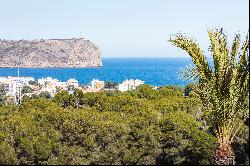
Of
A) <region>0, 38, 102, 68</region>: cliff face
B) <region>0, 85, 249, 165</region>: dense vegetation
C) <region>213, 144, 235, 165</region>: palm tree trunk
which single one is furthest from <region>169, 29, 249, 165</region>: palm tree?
<region>0, 38, 102, 68</region>: cliff face

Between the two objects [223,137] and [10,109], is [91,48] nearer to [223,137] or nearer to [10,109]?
[10,109]

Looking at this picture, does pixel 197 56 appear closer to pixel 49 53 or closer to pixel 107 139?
pixel 107 139

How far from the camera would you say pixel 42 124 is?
16625 millimetres

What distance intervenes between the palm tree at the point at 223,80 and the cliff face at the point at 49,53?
154185mm

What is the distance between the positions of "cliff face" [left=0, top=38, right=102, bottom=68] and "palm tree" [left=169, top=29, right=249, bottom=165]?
506ft

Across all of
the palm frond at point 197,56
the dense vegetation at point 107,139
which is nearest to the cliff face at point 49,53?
the dense vegetation at point 107,139

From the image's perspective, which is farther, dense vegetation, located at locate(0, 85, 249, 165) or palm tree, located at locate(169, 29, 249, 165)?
dense vegetation, located at locate(0, 85, 249, 165)

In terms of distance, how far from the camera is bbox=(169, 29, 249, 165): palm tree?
6562 mm

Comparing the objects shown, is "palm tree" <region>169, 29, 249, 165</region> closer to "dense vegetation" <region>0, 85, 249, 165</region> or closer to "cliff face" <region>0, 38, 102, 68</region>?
"dense vegetation" <region>0, 85, 249, 165</region>

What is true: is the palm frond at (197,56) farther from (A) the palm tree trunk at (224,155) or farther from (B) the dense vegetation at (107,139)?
(B) the dense vegetation at (107,139)

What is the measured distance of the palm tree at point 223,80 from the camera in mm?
6562

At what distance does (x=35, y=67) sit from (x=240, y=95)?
161358mm

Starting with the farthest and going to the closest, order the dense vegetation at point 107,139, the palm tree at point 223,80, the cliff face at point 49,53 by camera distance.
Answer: the cliff face at point 49,53 < the dense vegetation at point 107,139 < the palm tree at point 223,80

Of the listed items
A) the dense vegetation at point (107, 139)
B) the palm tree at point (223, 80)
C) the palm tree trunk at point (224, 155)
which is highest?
the palm tree at point (223, 80)
